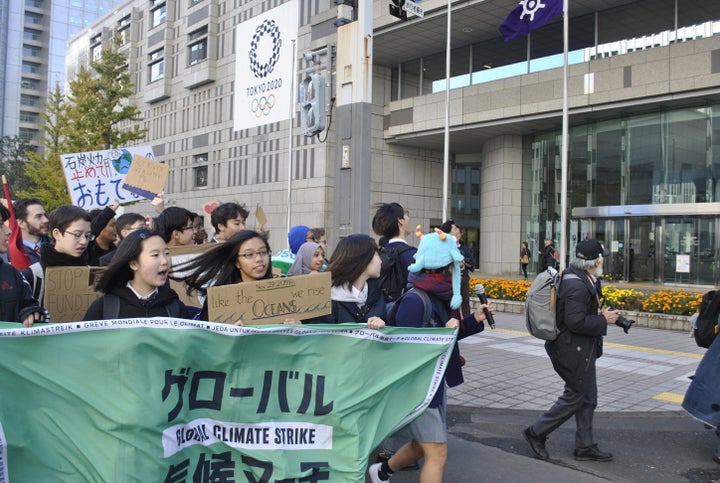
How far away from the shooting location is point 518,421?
6152 mm

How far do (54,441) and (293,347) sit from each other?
3.94ft

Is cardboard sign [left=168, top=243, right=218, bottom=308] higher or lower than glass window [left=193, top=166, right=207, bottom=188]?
lower

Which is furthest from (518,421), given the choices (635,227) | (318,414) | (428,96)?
(428,96)

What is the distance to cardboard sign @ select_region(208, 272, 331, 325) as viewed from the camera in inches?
124

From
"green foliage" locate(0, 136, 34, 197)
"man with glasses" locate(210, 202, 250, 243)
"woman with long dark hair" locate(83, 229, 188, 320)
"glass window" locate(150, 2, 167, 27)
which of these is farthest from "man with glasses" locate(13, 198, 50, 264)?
"green foliage" locate(0, 136, 34, 197)

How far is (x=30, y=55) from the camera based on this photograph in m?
100

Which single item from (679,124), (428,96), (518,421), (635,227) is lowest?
(518,421)

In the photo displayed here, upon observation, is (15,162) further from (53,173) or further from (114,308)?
(114,308)

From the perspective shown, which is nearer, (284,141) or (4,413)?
(4,413)

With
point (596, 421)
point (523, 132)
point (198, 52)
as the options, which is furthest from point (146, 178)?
point (198, 52)

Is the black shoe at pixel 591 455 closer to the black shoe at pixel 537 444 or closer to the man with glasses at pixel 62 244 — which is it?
the black shoe at pixel 537 444

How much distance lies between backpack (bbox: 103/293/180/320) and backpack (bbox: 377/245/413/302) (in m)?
2.46

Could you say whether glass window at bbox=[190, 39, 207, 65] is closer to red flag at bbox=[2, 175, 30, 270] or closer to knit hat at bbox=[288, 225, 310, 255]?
knit hat at bbox=[288, 225, 310, 255]

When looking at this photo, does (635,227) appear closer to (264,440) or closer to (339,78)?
(339,78)
